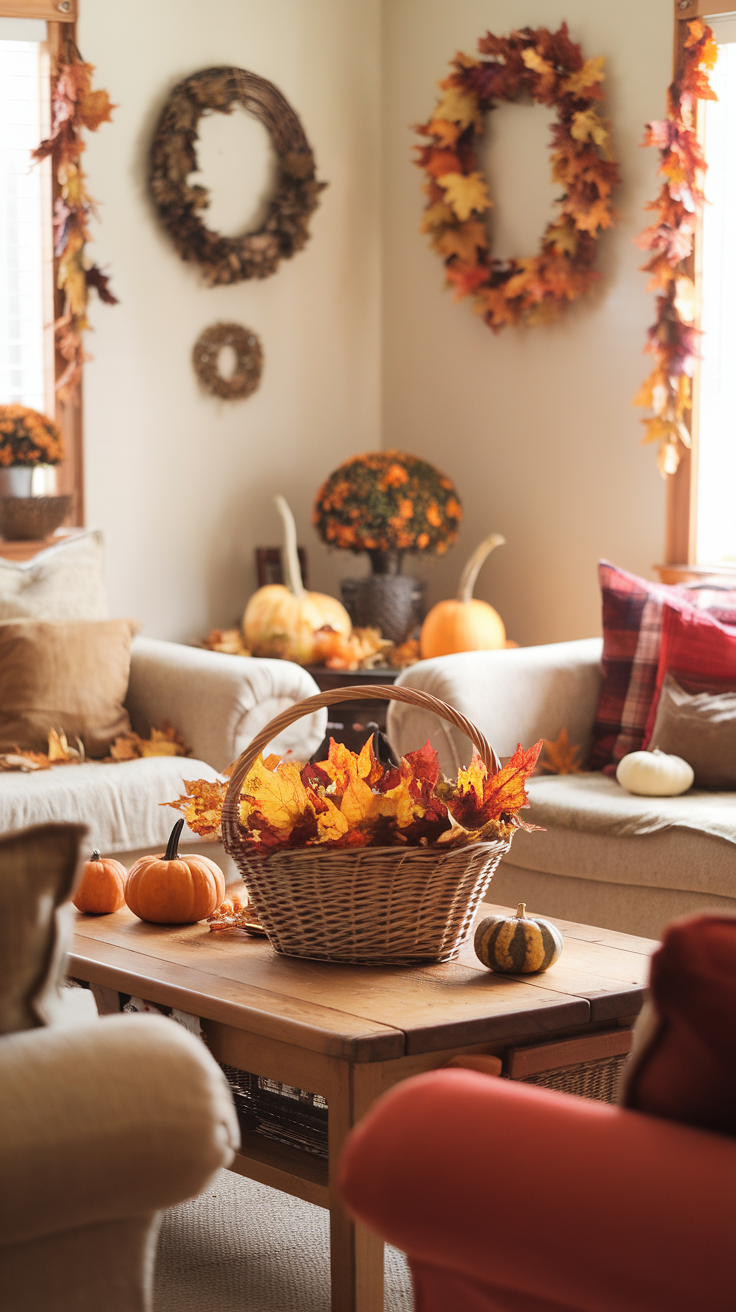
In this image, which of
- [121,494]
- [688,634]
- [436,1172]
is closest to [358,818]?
[436,1172]

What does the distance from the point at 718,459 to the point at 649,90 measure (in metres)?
1.02

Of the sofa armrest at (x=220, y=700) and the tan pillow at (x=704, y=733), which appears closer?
the tan pillow at (x=704, y=733)

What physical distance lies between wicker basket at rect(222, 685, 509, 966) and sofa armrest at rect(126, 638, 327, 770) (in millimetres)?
1216

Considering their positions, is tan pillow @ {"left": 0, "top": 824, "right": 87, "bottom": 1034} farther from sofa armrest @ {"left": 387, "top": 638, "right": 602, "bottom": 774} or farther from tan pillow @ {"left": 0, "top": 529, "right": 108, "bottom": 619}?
tan pillow @ {"left": 0, "top": 529, "right": 108, "bottom": 619}

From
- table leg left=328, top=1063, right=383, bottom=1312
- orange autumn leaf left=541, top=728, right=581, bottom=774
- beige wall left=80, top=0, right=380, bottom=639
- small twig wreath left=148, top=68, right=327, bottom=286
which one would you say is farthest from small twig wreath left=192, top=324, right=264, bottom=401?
table leg left=328, top=1063, right=383, bottom=1312

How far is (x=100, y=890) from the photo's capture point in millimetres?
2141

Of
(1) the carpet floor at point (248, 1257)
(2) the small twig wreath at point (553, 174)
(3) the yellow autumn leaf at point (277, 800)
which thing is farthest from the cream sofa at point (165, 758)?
(2) the small twig wreath at point (553, 174)

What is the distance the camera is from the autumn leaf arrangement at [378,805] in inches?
69.2

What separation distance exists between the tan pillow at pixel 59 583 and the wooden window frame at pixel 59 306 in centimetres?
57

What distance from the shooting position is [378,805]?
1.76m

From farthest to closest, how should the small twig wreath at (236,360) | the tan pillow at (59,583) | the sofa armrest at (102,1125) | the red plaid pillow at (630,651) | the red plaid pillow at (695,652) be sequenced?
1. the small twig wreath at (236,360)
2. the tan pillow at (59,583)
3. the red plaid pillow at (630,651)
4. the red plaid pillow at (695,652)
5. the sofa armrest at (102,1125)

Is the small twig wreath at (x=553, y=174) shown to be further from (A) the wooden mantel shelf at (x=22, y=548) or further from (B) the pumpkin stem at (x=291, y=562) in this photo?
(A) the wooden mantel shelf at (x=22, y=548)

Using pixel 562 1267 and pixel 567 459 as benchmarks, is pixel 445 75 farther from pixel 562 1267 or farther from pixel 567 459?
pixel 562 1267

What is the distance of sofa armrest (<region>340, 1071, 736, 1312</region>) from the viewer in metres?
0.75
